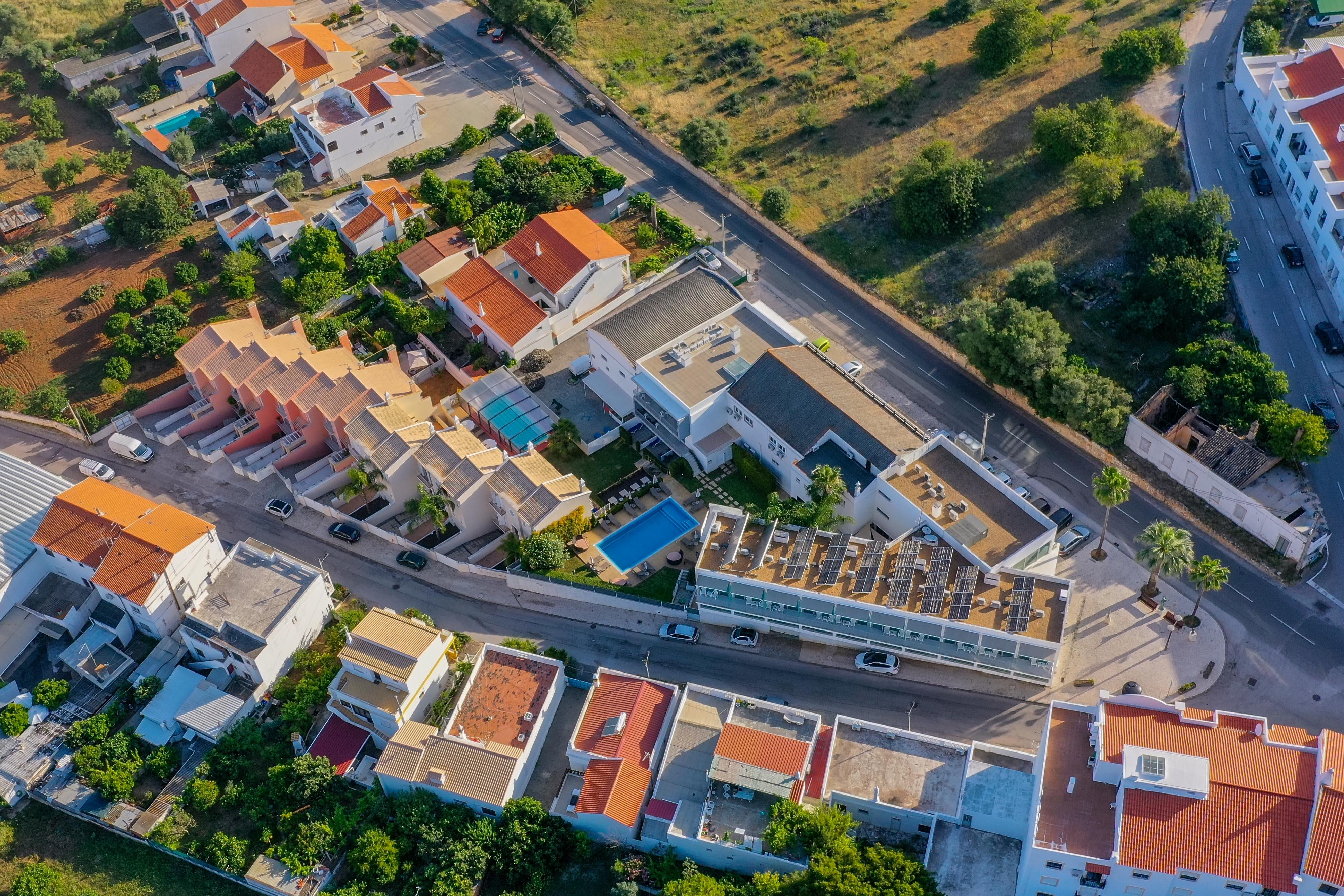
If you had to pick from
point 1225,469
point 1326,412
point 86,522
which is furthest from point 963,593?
point 86,522

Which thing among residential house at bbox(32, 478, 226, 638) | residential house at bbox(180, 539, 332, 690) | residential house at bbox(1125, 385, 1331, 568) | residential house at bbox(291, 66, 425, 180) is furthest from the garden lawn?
residential house at bbox(1125, 385, 1331, 568)

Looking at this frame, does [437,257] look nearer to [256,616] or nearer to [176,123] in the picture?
[256,616]

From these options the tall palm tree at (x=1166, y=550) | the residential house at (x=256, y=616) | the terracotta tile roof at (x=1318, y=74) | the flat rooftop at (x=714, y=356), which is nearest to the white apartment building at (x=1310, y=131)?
Answer: the terracotta tile roof at (x=1318, y=74)

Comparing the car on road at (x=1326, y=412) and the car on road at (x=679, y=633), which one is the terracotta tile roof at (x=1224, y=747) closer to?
the car on road at (x=679, y=633)

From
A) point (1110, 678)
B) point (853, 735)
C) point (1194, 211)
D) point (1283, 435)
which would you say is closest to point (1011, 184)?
point (1194, 211)

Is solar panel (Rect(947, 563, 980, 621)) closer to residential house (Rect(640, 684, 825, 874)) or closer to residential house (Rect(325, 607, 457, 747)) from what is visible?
residential house (Rect(640, 684, 825, 874))
